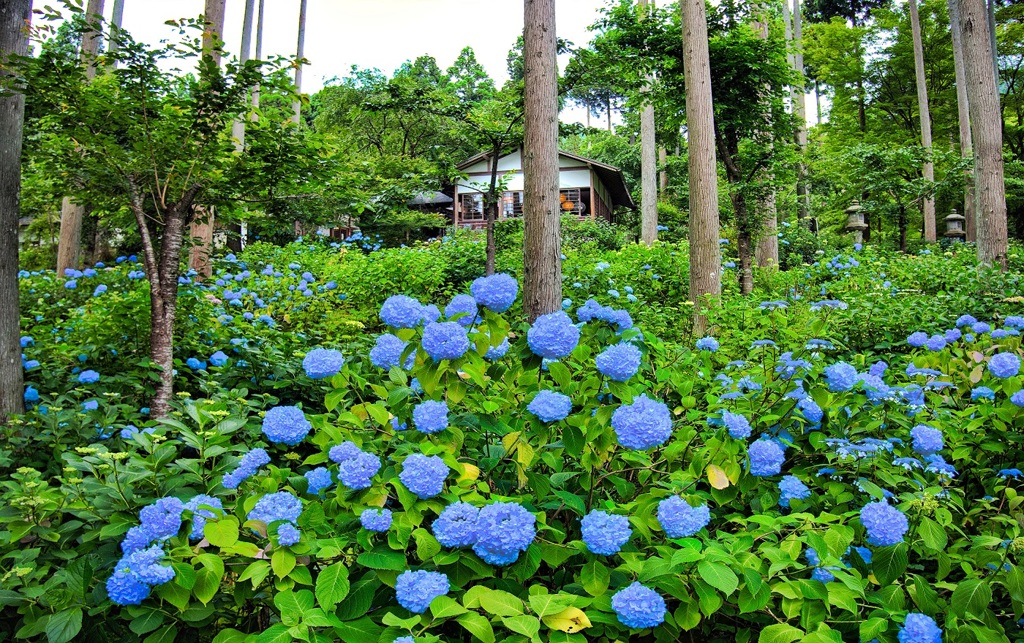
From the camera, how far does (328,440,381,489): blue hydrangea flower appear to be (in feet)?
4.40

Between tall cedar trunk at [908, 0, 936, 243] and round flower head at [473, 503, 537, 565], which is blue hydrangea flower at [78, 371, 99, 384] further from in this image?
tall cedar trunk at [908, 0, 936, 243]

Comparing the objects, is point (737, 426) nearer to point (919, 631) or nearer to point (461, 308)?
point (919, 631)

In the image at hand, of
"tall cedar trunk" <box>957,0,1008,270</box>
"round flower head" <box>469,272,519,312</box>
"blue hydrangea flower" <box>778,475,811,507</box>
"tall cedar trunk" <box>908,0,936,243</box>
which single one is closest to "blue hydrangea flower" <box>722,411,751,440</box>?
"blue hydrangea flower" <box>778,475,811,507</box>

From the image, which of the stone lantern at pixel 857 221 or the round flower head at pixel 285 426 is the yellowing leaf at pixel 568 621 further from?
the stone lantern at pixel 857 221

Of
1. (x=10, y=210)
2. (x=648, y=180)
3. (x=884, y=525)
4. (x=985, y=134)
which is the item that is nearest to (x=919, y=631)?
(x=884, y=525)

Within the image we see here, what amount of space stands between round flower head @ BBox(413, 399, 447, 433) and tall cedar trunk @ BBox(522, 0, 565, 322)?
11.2 ft

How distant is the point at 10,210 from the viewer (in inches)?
129

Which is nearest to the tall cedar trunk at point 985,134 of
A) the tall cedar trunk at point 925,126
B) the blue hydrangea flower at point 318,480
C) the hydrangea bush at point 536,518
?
the hydrangea bush at point 536,518

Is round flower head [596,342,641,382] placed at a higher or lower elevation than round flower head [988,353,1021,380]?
lower

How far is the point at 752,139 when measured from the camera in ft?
28.7

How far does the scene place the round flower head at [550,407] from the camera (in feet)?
4.66

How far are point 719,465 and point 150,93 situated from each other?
366cm

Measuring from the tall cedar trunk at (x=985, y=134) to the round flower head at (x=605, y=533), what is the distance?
8.83 metres

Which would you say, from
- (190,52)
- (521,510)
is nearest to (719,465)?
(521,510)
